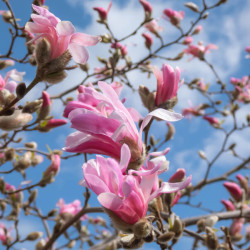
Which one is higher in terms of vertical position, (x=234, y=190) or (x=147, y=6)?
(x=147, y=6)

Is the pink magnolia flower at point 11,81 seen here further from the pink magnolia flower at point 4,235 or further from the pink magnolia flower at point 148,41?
the pink magnolia flower at point 148,41

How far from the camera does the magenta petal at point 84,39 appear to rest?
806mm

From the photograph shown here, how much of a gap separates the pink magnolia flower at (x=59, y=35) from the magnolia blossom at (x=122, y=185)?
0.94ft

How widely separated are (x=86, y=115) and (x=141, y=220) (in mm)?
246

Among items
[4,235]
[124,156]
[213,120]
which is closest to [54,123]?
[124,156]

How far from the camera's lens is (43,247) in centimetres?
175

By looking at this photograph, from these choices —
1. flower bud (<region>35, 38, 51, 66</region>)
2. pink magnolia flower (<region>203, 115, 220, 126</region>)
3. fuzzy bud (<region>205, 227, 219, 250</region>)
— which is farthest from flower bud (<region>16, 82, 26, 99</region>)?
pink magnolia flower (<region>203, 115, 220, 126</region>)

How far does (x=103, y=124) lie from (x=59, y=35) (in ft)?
0.82

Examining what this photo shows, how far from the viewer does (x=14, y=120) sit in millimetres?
1012

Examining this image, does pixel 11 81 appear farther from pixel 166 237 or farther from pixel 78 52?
pixel 166 237

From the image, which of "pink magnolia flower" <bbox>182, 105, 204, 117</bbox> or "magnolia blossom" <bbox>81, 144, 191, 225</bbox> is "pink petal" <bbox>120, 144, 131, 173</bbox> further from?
"pink magnolia flower" <bbox>182, 105, 204, 117</bbox>

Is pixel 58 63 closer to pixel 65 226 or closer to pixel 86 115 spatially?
pixel 86 115

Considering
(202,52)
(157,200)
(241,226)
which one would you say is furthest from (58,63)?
(202,52)

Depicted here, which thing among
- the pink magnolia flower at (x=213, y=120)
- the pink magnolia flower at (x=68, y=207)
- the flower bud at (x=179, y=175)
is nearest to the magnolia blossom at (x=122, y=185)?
the flower bud at (x=179, y=175)
